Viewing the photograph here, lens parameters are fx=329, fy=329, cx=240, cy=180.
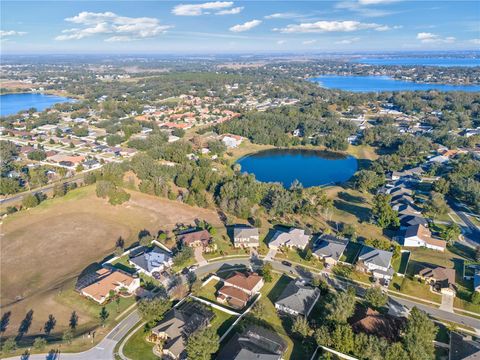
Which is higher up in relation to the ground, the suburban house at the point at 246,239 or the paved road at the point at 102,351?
the suburban house at the point at 246,239

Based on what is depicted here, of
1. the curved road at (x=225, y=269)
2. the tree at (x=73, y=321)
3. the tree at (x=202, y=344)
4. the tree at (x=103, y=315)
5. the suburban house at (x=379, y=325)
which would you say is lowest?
the tree at (x=73, y=321)

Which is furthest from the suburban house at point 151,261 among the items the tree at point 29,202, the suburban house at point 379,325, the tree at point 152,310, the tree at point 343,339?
the tree at point 29,202

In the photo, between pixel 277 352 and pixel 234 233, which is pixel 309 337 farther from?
pixel 234 233

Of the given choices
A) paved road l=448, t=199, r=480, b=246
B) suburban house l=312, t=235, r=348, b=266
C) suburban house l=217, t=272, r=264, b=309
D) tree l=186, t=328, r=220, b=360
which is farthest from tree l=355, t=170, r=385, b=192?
tree l=186, t=328, r=220, b=360

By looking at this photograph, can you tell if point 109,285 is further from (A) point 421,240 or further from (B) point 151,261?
(A) point 421,240

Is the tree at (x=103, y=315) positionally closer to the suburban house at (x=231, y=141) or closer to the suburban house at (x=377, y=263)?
the suburban house at (x=377, y=263)

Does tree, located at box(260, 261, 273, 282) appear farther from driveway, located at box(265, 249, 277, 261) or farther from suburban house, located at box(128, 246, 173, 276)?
suburban house, located at box(128, 246, 173, 276)
